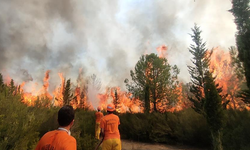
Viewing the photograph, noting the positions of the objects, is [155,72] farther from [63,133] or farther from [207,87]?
[63,133]

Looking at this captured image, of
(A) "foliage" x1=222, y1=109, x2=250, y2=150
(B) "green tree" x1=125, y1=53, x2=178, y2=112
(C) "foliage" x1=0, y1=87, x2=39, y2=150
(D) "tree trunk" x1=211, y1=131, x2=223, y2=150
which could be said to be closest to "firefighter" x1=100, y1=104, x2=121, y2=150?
(C) "foliage" x1=0, y1=87, x2=39, y2=150

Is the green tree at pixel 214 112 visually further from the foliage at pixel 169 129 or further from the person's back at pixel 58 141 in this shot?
the person's back at pixel 58 141

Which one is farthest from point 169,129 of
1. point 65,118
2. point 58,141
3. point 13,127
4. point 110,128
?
point 58,141

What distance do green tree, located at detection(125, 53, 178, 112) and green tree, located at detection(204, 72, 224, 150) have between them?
1700cm

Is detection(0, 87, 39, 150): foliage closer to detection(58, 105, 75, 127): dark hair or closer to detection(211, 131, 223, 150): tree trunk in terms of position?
detection(58, 105, 75, 127): dark hair

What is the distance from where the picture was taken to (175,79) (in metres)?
29.5

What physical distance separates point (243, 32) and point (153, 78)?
19.6 meters

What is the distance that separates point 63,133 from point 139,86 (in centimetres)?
2906

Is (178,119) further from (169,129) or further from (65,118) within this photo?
(65,118)

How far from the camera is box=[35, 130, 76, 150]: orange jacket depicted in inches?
62.4

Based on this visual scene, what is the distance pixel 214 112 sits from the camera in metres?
9.02

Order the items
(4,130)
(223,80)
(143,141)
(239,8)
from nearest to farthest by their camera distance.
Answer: (4,130) → (239,8) → (143,141) → (223,80)

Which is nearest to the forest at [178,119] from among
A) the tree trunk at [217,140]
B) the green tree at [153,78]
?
the tree trunk at [217,140]

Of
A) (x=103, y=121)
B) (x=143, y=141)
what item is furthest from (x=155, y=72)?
(x=103, y=121)
